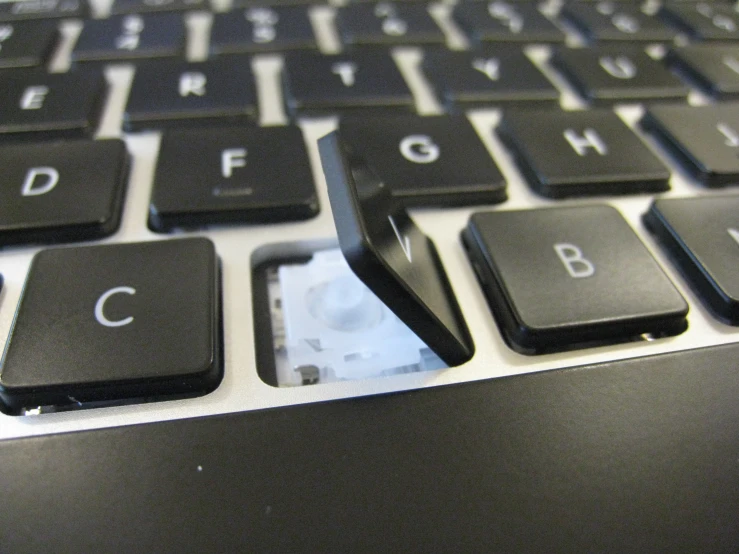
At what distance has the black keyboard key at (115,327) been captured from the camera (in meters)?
0.20

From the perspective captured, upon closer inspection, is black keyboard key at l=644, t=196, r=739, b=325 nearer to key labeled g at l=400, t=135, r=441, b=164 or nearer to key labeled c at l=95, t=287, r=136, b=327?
key labeled g at l=400, t=135, r=441, b=164

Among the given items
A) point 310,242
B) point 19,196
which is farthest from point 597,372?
point 19,196

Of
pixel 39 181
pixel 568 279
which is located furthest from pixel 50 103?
pixel 568 279

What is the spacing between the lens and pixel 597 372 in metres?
0.23

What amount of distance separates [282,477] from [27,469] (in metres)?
0.09

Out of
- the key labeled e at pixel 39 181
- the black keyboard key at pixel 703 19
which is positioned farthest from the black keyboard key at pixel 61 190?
the black keyboard key at pixel 703 19

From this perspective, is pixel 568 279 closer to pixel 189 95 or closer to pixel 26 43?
pixel 189 95

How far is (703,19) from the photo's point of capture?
18.1 inches

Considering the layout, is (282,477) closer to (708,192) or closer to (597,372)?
(597,372)

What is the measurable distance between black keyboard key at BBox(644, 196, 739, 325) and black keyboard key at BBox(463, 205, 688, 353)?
0.02 metres

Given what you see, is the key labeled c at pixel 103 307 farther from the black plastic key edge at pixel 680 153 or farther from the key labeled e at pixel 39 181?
the black plastic key edge at pixel 680 153

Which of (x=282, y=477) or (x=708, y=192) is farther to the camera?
(x=708, y=192)

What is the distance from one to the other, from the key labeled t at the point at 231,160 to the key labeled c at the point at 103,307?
0.08 m

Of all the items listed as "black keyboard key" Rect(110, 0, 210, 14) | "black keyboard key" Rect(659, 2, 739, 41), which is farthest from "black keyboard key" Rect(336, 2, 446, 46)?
"black keyboard key" Rect(659, 2, 739, 41)
